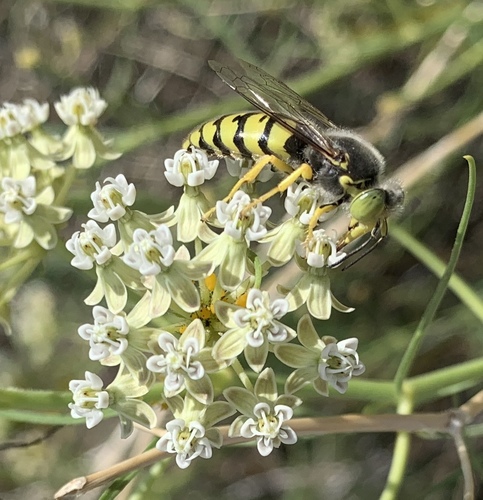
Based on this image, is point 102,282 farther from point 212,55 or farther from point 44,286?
point 212,55

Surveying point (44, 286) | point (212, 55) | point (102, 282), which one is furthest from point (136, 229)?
point (212, 55)

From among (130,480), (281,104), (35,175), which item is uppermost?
(281,104)

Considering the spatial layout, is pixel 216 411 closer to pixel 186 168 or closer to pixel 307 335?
pixel 307 335

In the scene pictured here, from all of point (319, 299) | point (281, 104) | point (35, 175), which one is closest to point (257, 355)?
point (319, 299)

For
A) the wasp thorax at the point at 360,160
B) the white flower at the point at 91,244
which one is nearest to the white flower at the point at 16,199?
the white flower at the point at 91,244

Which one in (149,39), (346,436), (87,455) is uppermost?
(149,39)

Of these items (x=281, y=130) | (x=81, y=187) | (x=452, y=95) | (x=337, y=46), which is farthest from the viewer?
(x=452, y=95)

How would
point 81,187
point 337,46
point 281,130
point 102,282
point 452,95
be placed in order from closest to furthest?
point 102,282 → point 281,130 → point 81,187 → point 337,46 → point 452,95
